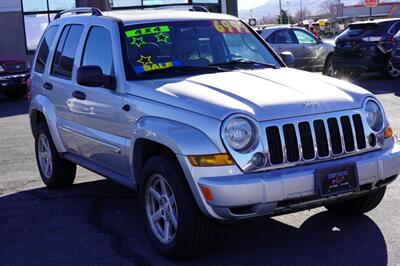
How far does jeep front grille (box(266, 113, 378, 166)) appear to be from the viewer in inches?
168

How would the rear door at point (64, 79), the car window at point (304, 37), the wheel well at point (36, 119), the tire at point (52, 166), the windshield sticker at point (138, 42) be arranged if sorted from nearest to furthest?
the windshield sticker at point (138, 42) < the rear door at point (64, 79) < the tire at point (52, 166) < the wheel well at point (36, 119) < the car window at point (304, 37)

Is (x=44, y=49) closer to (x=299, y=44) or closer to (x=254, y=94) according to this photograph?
(x=254, y=94)

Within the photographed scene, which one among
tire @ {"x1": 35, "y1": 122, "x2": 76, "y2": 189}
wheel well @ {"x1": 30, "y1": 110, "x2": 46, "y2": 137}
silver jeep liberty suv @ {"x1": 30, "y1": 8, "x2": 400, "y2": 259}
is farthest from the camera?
wheel well @ {"x1": 30, "y1": 110, "x2": 46, "y2": 137}

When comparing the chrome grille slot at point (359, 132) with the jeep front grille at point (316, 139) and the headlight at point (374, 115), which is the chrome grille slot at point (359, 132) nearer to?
the jeep front grille at point (316, 139)

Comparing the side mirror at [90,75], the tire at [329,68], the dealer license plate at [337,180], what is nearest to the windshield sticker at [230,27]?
Answer: the side mirror at [90,75]

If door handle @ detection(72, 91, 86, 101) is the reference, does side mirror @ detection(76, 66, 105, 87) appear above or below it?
above

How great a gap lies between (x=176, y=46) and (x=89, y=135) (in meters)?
1.18

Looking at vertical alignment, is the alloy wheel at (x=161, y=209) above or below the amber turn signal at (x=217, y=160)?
below

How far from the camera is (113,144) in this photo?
5355 millimetres

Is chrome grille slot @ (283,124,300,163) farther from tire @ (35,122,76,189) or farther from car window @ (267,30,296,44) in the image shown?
car window @ (267,30,296,44)

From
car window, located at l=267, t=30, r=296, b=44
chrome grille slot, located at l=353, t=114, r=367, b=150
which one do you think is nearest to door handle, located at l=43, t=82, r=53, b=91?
chrome grille slot, located at l=353, t=114, r=367, b=150

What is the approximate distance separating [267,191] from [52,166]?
→ 11.6 feet

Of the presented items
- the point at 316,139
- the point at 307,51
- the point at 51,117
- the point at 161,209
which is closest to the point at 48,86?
the point at 51,117

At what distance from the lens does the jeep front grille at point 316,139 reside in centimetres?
426
